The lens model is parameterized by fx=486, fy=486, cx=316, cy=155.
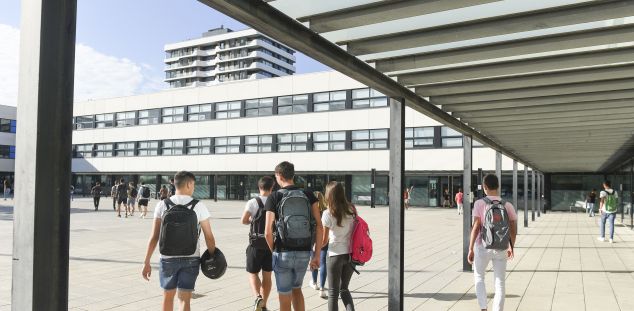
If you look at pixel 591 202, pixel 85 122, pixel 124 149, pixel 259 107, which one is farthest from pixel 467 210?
pixel 85 122

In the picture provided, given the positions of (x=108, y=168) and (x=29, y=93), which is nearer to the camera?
(x=29, y=93)

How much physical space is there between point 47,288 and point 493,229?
4357 millimetres

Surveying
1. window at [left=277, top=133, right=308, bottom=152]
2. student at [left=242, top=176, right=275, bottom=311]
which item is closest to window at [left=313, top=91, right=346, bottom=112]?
window at [left=277, top=133, right=308, bottom=152]

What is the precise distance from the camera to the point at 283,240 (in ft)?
14.8

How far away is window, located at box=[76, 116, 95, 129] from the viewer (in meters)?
49.8

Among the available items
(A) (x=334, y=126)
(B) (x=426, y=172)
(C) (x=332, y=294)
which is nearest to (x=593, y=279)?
(C) (x=332, y=294)

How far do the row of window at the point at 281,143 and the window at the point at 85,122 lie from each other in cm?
210

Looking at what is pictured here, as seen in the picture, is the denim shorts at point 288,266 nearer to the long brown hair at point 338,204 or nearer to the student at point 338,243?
the student at point 338,243

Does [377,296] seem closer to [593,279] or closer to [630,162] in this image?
[593,279]

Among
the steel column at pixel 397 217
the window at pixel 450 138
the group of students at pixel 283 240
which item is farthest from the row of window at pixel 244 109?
the group of students at pixel 283 240

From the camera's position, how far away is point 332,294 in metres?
5.01

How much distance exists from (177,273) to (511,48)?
12.6 feet

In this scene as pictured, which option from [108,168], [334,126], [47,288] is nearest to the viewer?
[47,288]

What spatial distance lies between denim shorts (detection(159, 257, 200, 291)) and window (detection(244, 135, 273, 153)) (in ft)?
113
